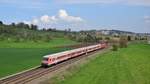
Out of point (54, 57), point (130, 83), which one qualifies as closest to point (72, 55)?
point (54, 57)

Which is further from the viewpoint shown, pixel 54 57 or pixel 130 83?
pixel 54 57

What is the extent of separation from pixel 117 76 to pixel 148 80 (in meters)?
5.18

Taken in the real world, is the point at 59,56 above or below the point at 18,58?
above

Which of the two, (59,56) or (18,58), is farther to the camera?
(18,58)

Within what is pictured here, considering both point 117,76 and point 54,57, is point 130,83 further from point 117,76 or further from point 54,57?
point 54,57

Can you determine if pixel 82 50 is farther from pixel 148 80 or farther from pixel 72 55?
pixel 148 80

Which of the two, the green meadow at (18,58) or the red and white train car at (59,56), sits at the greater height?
the red and white train car at (59,56)

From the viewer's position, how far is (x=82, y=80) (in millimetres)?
43656

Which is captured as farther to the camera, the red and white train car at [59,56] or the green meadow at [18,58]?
the red and white train car at [59,56]

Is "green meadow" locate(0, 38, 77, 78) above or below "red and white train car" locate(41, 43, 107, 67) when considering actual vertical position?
below

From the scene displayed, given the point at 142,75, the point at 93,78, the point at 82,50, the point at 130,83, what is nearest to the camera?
the point at 130,83

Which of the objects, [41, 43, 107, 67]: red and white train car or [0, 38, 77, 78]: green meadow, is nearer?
[0, 38, 77, 78]: green meadow

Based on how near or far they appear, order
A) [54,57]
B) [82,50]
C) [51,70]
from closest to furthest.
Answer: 1. [51,70]
2. [54,57]
3. [82,50]

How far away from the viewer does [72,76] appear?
158ft
